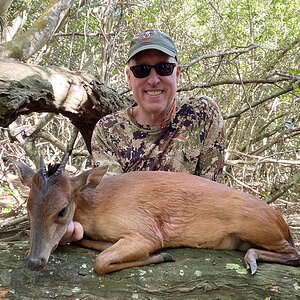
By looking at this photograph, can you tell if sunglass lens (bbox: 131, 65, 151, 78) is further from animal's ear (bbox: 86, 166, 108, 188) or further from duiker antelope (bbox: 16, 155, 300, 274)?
animal's ear (bbox: 86, 166, 108, 188)

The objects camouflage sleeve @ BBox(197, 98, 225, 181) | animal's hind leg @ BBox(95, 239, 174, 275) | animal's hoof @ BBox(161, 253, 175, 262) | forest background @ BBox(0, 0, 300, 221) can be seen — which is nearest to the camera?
animal's hind leg @ BBox(95, 239, 174, 275)

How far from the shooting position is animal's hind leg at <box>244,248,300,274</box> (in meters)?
3.64

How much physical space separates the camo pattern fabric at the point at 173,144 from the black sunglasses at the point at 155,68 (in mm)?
614

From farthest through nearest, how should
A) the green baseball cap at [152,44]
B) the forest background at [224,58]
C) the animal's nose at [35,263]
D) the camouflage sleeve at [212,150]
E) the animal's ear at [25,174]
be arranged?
the forest background at [224,58]
the camouflage sleeve at [212,150]
the green baseball cap at [152,44]
the animal's ear at [25,174]
the animal's nose at [35,263]

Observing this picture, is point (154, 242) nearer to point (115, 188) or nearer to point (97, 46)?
point (115, 188)

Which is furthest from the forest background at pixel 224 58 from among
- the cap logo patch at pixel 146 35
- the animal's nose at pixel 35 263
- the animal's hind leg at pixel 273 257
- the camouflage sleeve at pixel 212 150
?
the animal's nose at pixel 35 263

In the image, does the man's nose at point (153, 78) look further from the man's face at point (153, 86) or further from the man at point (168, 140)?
the man at point (168, 140)

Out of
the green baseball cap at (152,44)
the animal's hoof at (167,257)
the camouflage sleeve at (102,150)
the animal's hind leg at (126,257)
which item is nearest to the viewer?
the animal's hind leg at (126,257)

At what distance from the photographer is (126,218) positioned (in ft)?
12.8

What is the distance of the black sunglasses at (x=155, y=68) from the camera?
16.4 ft

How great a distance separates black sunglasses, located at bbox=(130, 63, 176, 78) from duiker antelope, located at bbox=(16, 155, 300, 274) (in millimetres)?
1415

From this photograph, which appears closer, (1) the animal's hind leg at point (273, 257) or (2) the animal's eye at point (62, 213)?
(2) the animal's eye at point (62, 213)

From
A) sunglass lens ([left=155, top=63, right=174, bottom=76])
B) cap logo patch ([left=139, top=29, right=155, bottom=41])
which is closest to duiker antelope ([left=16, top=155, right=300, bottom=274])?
sunglass lens ([left=155, top=63, right=174, bottom=76])

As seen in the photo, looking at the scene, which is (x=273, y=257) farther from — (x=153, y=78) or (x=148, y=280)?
(x=153, y=78)
